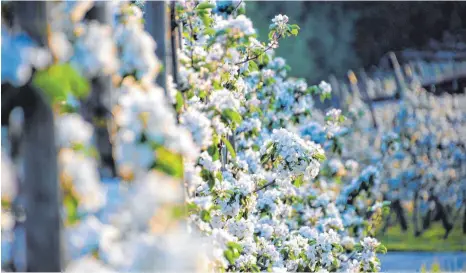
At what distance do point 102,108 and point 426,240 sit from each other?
12.7 meters

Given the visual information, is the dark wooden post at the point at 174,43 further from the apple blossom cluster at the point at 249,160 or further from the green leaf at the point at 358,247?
the green leaf at the point at 358,247

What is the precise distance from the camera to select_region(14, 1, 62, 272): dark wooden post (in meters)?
2.25

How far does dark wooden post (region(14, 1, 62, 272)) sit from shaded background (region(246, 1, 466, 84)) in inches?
806

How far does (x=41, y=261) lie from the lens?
2.30 metres

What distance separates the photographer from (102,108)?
2.56 m

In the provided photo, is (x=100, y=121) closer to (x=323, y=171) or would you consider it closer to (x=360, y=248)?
(x=360, y=248)

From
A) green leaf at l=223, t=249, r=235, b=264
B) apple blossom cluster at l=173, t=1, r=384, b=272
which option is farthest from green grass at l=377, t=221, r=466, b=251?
green leaf at l=223, t=249, r=235, b=264

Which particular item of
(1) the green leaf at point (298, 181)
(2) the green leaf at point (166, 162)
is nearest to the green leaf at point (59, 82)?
(2) the green leaf at point (166, 162)

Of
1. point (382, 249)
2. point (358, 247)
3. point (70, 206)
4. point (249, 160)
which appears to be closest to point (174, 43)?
point (70, 206)

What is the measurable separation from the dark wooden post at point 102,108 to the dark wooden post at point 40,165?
12.0 inches

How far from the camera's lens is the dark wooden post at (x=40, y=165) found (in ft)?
7.39

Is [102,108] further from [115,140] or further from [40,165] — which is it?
[40,165]

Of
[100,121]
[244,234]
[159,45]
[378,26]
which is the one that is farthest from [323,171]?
[378,26]

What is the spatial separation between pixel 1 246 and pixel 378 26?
75.5 ft
